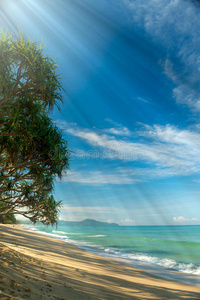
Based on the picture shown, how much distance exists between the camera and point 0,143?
6.77m

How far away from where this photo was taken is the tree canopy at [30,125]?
5.54 metres

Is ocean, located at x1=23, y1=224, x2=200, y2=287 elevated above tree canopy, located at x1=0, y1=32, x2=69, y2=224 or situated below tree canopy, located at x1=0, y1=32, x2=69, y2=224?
below

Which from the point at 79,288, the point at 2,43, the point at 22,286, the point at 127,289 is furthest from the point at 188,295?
the point at 2,43

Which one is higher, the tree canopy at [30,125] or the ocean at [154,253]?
the tree canopy at [30,125]

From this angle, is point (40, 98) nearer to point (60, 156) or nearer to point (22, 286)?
point (60, 156)

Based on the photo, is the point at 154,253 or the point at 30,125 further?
the point at 154,253

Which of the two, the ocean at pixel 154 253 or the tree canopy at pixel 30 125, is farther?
the ocean at pixel 154 253

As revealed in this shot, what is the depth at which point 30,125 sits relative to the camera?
6258 millimetres

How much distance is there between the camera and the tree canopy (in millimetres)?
5539

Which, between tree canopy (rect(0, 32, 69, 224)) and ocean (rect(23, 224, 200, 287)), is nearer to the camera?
tree canopy (rect(0, 32, 69, 224))

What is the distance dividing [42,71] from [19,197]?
4726 millimetres

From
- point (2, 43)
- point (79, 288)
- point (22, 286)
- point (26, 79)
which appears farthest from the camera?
point (79, 288)

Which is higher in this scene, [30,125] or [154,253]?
[30,125]

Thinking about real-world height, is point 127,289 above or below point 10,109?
below
